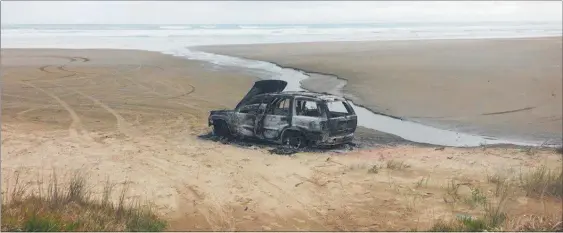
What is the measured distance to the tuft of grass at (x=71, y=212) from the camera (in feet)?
14.0

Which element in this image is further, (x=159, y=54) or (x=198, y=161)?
(x=159, y=54)

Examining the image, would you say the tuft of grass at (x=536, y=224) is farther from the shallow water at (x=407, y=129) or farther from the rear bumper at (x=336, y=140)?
the rear bumper at (x=336, y=140)

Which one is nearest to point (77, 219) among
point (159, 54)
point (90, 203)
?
point (90, 203)

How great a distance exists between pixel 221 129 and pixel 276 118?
2.05ft

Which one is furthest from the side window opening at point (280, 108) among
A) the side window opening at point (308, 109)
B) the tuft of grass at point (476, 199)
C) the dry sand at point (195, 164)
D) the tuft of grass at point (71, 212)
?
the tuft of grass at point (476, 199)

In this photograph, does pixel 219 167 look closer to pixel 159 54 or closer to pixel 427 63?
pixel 159 54

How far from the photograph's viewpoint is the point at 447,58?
10.8 metres

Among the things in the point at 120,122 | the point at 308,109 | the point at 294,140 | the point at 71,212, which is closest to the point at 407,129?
the point at 308,109

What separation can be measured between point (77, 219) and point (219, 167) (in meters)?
1.43

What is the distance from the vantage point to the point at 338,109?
5930 mm

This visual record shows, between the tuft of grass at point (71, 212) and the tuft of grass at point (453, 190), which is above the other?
the tuft of grass at point (453, 190)

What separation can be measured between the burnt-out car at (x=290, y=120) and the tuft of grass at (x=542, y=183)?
6.13 feet

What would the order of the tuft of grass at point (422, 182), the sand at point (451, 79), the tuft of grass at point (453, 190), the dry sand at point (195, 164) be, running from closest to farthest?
the dry sand at point (195, 164)
the tuft of grass at point (453, 190)
the tuft of grass at point (422, 182)
the sand at point (451, 79)

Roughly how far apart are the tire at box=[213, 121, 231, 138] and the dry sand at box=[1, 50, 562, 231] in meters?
0.12
